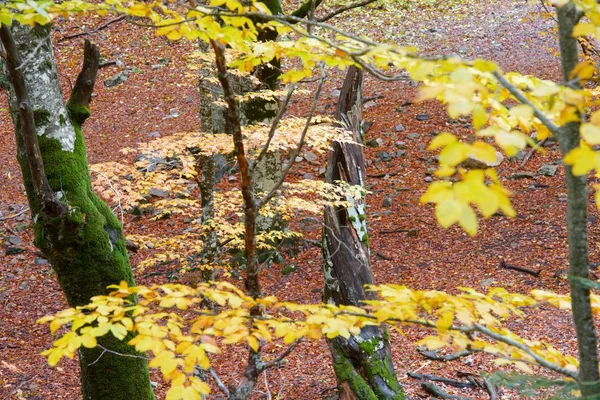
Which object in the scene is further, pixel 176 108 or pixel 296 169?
pixel 176 108

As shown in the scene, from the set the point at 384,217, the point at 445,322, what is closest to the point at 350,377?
the point at 445,322

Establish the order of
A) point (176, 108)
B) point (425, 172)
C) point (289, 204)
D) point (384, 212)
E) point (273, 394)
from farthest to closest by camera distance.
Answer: point (176, 108), point (425, 172), point (384, 212), point (289, 204), point (273, 394)

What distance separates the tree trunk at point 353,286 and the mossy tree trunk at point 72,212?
6.17ft

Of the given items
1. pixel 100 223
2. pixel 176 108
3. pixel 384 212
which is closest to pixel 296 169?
pixel 384 212

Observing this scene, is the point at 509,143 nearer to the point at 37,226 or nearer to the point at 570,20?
the point at 570,20

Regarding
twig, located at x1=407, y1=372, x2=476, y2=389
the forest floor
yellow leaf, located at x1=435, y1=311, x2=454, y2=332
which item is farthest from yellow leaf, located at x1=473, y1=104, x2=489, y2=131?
twig, located at x1=407, y1=372, x2=476, y2=389

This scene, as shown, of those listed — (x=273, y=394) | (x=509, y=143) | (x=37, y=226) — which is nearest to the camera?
(x=509, y=143)

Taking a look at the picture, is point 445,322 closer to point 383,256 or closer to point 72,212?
point 72,212

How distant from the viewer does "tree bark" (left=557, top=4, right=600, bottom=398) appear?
6.25 feet

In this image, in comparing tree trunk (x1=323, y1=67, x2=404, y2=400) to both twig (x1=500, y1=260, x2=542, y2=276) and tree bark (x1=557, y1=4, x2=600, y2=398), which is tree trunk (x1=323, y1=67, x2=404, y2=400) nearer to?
tree bark (x1=557, y1=4, x2=600, y2=398)

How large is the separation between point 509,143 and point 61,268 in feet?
12.3

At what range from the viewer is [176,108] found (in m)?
13.7

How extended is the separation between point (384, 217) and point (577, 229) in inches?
304

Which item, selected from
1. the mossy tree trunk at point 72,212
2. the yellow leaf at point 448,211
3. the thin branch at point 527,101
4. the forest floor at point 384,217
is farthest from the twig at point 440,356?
the yellow leaf at point 448,211
